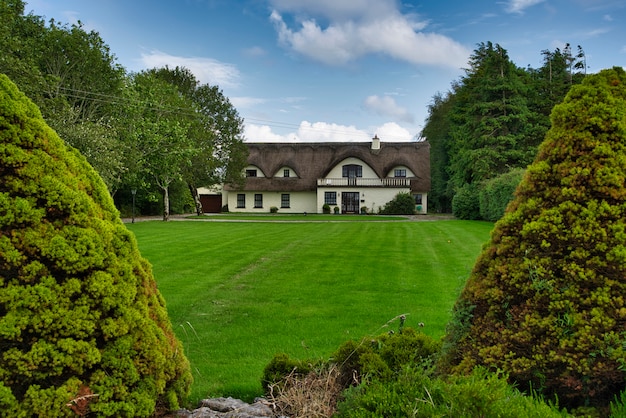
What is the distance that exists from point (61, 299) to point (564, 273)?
131 inches

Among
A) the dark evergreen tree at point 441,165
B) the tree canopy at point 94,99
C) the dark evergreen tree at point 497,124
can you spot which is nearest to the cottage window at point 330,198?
the dark evergreen tree at point 441,165

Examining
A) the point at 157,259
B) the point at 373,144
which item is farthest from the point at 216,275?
the point at 373,144

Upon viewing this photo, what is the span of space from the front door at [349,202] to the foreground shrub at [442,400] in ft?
163

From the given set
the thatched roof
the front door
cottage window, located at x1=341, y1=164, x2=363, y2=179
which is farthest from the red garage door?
cottage window, located at x1=341, y1=164, x2=363, y2=179

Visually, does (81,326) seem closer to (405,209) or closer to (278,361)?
(278,361)

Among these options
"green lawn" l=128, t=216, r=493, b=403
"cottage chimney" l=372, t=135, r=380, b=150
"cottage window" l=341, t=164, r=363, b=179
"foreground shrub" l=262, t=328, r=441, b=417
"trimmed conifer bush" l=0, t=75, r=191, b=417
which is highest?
"cottage chimney" l=372, t=135, r=380, b=150

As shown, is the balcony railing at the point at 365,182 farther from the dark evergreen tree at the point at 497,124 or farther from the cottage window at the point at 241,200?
the dark evergreen tree at the point at 497,124

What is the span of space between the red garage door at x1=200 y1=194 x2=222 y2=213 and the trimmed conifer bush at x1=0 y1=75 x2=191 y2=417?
186 feet

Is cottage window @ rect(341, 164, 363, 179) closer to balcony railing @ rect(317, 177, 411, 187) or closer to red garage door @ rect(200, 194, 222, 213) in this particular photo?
balcony railing @ rect(317, 177, 411, 187)

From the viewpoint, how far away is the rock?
11.2 ft

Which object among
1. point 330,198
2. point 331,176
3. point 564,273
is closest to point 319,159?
point 331,176

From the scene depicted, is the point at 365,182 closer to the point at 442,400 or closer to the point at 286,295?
the point at 286,295

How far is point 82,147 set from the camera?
21.1 m

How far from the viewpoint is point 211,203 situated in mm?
59188
